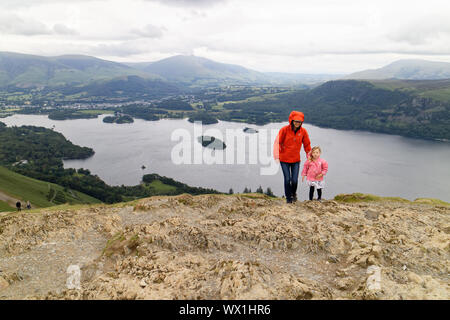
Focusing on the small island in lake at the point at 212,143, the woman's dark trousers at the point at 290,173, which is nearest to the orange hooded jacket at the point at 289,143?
the woman's dark trousers at the point at 290,173

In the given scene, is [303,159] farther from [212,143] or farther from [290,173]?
[290,173]

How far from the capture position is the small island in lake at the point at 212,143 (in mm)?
166875

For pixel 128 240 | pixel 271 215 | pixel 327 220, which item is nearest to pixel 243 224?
pixel 271 215

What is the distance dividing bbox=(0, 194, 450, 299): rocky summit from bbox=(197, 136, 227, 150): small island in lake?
15044 cm

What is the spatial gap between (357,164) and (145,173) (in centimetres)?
10639

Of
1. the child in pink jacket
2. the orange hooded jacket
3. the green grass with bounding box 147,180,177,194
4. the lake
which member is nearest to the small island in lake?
the lake

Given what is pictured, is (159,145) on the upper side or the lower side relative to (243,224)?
lower

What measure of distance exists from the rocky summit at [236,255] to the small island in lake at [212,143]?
150m

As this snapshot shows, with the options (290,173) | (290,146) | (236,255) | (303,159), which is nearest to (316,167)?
(290,173)

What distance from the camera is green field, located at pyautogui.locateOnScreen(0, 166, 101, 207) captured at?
276 feet

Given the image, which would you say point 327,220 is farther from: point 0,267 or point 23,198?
point 23,198

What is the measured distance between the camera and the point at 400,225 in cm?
1270
